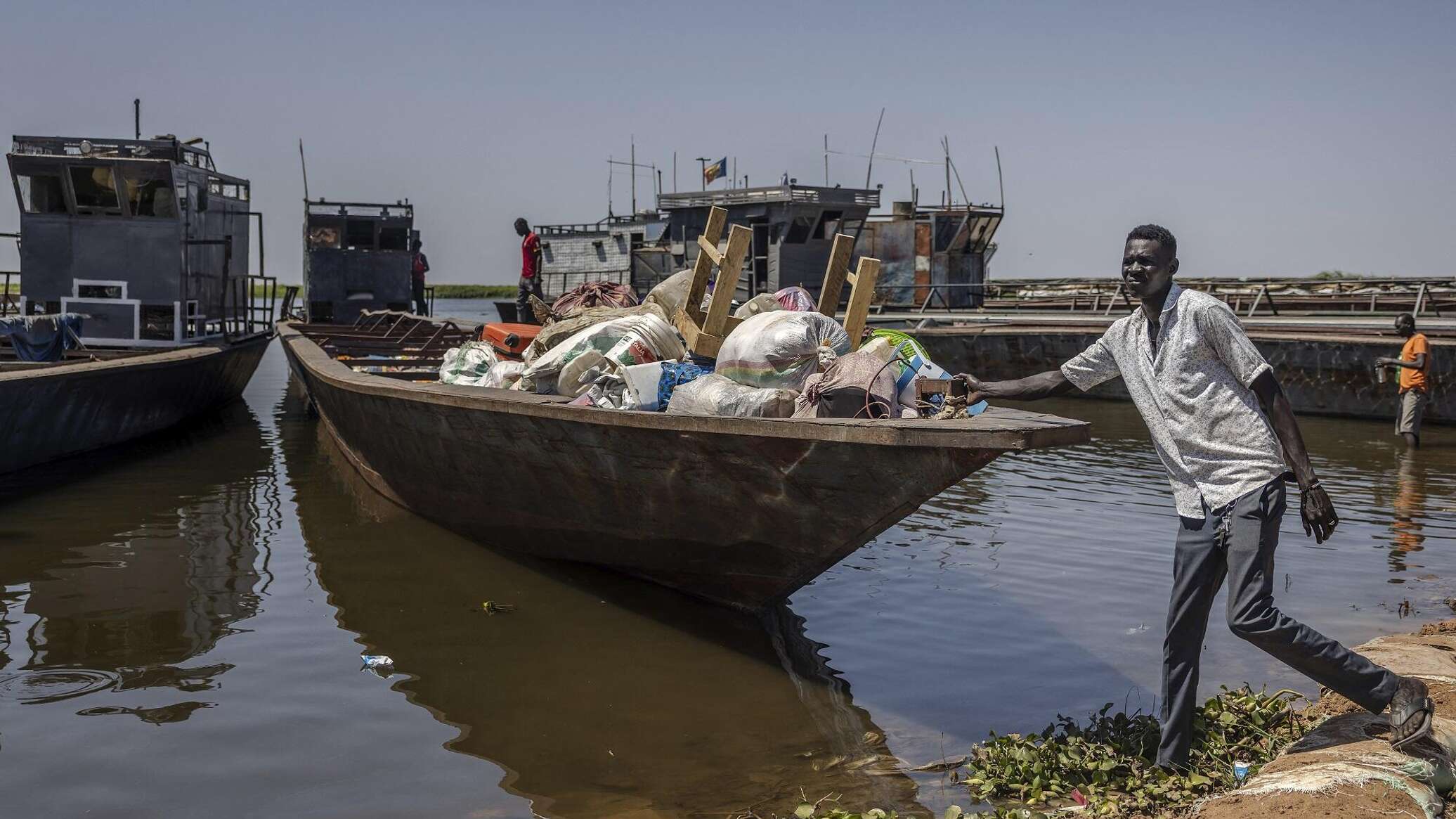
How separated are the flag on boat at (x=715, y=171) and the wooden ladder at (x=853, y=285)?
24.5m

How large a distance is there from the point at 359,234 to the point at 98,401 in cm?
1138

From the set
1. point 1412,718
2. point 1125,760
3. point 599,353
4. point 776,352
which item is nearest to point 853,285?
point 776,352

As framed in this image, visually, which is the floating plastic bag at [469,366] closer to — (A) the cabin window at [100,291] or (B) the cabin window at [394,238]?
(A) the cabin window at [100,291]

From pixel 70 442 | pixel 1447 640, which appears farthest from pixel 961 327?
pixel 1447 640

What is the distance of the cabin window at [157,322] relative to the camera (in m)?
13.9

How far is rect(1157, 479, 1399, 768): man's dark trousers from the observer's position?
11.2 ft

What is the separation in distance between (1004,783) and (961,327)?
1798 cm

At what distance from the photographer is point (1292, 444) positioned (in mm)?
3402

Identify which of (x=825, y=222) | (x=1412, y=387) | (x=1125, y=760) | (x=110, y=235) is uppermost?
(x=825, y=222)

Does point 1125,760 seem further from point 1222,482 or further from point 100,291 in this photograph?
point 100,291

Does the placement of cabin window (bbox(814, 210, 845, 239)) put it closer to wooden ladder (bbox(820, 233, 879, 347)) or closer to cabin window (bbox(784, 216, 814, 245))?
cabin window (bbox(784, 216, 814, 245))

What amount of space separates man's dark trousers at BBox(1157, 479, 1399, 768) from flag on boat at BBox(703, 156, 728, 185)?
28179 millimetres

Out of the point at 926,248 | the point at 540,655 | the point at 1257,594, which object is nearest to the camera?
the point at 1257,594

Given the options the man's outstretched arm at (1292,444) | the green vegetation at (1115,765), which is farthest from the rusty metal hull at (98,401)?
the man's outstretched arm at (1292,444)
